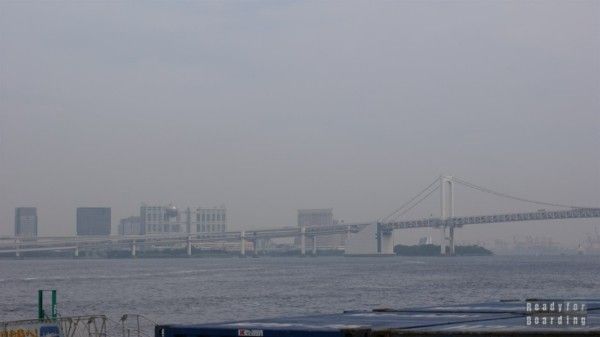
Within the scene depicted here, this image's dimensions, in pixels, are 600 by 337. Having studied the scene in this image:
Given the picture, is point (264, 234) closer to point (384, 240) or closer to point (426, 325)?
point (384, 240)

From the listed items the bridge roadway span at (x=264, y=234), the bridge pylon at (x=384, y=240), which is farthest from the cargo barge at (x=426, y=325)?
the bridge pylon at (x=384, y=240)

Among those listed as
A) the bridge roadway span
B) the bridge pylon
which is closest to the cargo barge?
the bridge roadway span

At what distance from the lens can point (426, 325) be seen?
36.0 ft

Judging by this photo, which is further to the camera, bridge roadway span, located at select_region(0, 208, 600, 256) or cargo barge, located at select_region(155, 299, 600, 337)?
bridge roadway span, located at select_region(0, 208, 600, 256)

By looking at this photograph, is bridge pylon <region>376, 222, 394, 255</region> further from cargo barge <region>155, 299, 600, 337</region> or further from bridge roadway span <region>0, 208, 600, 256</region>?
cargo barge <region>155, 299, 600, 337</region>

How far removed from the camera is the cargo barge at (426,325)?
9.84 meters

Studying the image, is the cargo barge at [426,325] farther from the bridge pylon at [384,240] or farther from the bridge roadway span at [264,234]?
the bridge pylon at [384,240]

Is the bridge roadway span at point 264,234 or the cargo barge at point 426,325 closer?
the cargo barge at point 426,325

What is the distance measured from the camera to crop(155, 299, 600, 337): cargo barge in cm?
984

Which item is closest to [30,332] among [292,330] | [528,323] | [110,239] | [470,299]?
[292,330]

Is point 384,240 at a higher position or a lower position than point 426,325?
higher

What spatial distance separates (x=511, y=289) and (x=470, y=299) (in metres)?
11.4

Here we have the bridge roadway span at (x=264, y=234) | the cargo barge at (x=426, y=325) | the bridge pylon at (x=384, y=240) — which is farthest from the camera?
the bridge pylon at (x=384, y=240)

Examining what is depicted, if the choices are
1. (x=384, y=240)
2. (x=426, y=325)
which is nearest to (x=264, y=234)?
(x=384, y=240)
